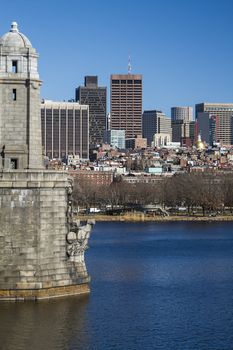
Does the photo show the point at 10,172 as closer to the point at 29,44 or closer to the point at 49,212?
the point at 49,212

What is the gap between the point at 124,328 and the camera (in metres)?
33.2

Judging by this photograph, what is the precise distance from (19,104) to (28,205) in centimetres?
377

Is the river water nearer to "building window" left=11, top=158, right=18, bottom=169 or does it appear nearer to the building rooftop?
"building window" left=11, top=158, right=18, bottom=169

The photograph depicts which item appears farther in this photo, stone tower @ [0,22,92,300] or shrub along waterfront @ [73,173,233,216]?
shrub along waterfront @ [73,173,233,216]

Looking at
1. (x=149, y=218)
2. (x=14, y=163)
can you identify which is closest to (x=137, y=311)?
(x=14, y=163)

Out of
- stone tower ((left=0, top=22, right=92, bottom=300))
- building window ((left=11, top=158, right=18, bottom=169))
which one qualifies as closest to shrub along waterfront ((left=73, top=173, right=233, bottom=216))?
stone tower ((left=0, top=22, right=92, bottom=300))

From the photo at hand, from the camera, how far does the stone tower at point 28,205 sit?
116 feet

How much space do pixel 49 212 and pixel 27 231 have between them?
1049 millimetres

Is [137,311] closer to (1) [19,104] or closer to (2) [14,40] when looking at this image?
(1) [19,104]

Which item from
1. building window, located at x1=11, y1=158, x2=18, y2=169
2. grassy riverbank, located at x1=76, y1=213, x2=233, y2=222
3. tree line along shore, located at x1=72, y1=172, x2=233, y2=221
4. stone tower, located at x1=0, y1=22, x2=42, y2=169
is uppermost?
stone tower, located at x1=0, y1=22, x2=42, y2=169

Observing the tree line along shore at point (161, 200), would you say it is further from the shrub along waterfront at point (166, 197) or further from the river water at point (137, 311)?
the river water at point (137, 311)

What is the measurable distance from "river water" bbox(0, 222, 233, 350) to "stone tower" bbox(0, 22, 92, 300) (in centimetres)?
87

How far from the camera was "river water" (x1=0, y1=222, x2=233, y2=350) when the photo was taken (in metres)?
31.4

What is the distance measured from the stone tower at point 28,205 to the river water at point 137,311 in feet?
2.86
